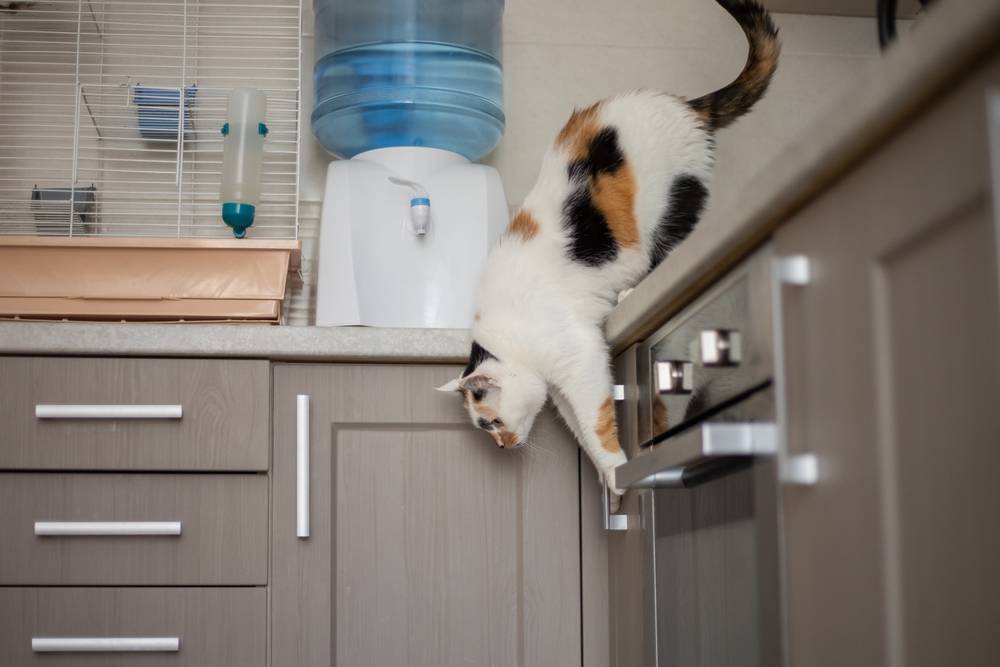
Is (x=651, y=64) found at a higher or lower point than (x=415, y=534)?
higher

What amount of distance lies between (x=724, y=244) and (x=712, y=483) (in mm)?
246

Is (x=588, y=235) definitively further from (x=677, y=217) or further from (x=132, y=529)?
(x=132, y=529)

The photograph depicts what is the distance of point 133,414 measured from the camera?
153 centimetres

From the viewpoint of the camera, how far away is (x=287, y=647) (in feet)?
4.95

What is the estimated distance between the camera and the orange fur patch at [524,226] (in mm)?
1581

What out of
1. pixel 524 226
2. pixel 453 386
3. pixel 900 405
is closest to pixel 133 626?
pixel 453 386

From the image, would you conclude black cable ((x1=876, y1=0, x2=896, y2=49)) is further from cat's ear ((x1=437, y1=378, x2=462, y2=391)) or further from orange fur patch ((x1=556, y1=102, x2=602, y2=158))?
cat's ear ((x1=437, y1=378, x2=462, y2=391))

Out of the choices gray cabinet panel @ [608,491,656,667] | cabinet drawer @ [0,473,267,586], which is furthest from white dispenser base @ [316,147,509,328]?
gray cabinet panel @ [608,491,656,667]

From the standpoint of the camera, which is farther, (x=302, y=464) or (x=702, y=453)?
(x=302, y=464)

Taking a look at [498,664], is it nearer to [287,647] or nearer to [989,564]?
[287,647]

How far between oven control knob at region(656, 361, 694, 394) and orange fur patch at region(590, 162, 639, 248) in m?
0.30

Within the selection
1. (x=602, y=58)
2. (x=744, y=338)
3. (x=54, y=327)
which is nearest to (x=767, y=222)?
(x=744, y=338)

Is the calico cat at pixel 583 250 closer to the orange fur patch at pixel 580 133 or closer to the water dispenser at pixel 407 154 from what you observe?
the orange fur patch at pixel 580 133

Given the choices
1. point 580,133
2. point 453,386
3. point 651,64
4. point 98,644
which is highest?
point 651,64
